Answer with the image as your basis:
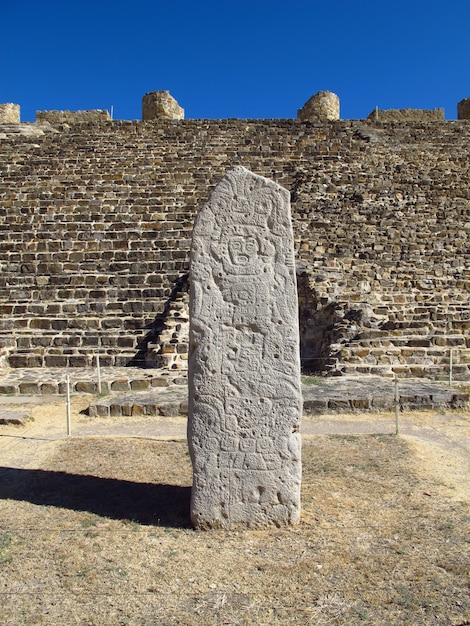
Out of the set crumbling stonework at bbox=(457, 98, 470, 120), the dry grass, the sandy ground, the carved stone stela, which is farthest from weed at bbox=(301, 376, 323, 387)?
crumbling stonework at bbox=(457, 98, 470, 120)

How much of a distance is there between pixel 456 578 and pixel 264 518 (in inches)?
48.9

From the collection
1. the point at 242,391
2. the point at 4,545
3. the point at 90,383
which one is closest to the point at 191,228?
the point at 90,383

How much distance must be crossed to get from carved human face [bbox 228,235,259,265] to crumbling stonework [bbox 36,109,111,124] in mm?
20044

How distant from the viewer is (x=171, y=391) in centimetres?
878

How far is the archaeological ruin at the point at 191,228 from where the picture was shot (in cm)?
1099

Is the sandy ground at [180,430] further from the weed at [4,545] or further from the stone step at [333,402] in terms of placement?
the weed at [4,545]

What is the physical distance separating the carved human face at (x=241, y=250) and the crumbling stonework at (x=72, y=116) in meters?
20.0

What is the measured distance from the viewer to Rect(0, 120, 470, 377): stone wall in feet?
36.3

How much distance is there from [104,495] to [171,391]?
13.2 feet

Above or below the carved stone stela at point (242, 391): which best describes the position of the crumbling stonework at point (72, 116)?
above

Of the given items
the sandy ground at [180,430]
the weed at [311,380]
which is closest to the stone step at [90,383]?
the sandy ground at [180,430]

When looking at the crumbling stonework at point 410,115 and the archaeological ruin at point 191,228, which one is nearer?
the archaeological ruin at point 191,228

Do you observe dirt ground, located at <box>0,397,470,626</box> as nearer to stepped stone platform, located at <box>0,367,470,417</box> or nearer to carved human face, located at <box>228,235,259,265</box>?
stepped stone platform, located at <box>0,367,470,417</box>

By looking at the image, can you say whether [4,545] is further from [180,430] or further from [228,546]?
[180,430]
